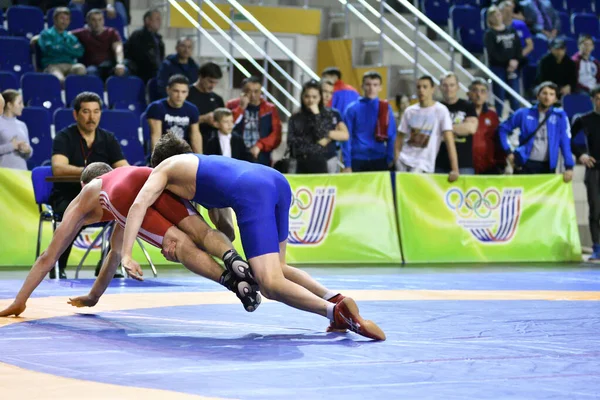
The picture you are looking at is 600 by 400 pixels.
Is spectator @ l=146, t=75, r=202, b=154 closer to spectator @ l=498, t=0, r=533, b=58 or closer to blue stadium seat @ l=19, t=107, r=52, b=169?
blue stadium seat @ l=19, t=107, r=52, b=169

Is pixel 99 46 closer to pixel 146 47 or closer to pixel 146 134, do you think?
pixel 146 47

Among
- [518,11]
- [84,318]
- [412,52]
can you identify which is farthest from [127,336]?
[518,11]

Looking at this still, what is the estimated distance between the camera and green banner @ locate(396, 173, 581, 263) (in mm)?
11148

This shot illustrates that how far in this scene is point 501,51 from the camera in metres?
14.6

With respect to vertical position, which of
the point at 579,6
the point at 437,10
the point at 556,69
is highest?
the point at 579,6

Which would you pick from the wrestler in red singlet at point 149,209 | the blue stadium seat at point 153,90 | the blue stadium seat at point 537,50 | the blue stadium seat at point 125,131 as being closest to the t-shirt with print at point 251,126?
the blue stadium seat at point 125,131

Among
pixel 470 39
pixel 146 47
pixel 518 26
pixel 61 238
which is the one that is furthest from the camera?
pixel 470 39

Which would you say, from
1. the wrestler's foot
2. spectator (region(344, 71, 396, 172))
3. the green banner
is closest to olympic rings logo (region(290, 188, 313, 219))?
spectator (region(344, 71, 396, 172))

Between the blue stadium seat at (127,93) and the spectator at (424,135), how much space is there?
3097 mm

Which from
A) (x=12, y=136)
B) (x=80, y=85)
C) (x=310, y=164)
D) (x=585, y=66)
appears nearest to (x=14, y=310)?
(x=12, y=136)

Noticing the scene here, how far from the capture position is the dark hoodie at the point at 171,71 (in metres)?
12.1

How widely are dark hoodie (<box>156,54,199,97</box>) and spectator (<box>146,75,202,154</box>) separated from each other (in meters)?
1.98

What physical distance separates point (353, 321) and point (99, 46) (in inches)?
327

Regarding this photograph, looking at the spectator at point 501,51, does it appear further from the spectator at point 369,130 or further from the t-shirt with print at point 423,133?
the spectator at point 369,130
